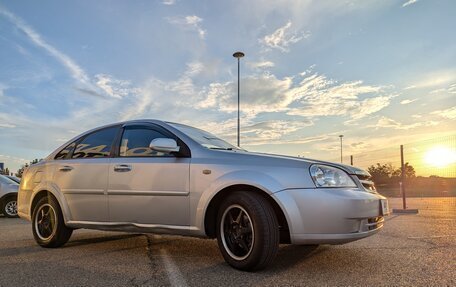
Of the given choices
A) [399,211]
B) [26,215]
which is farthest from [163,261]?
[399,211]

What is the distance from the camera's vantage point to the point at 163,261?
14.2 feet

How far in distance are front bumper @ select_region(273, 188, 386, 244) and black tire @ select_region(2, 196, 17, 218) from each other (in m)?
10.00

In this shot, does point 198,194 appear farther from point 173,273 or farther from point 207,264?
point 173,273

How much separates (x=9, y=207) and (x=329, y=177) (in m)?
10.3

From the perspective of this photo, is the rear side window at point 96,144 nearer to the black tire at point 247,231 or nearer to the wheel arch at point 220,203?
the wheel arch at point 220,203

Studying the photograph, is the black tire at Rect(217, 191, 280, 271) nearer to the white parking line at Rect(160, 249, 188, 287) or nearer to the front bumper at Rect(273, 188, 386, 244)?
the front bumper at Rect(273, 188, 386, 244)

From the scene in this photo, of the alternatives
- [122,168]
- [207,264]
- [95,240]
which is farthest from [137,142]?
[95,240]

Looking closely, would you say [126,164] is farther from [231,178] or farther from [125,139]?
[231,178]

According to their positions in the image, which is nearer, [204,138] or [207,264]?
[207,264]

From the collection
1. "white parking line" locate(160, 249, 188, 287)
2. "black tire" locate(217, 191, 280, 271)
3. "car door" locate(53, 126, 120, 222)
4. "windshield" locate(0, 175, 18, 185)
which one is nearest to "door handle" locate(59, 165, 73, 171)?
"car door" locate(53, 126, 120, 222)

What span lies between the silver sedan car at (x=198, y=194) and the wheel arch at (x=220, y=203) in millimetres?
10

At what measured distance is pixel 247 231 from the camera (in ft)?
12.8

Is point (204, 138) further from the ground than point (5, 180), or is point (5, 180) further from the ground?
point (204, 138)

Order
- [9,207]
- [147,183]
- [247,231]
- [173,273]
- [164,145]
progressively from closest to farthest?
[173,273], [247,231], [164,145], [147,183], [9,207]
